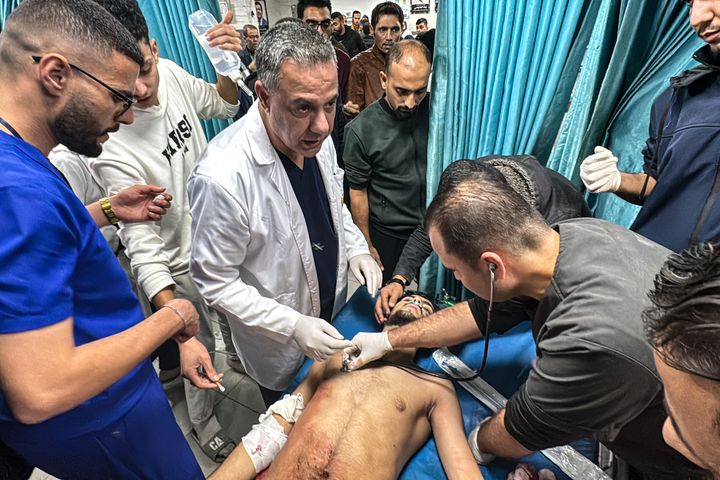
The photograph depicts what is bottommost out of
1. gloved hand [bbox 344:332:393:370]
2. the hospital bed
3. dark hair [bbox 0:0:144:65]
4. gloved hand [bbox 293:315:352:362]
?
the hospital bed

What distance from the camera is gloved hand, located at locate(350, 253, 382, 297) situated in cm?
184

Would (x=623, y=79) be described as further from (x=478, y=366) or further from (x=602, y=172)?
(x=478, y=366)

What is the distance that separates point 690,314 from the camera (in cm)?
51

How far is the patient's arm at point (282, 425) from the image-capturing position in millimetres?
1214

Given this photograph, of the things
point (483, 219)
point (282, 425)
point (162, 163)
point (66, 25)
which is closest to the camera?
point (66, 25)

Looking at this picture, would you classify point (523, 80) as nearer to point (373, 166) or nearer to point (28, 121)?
point (373, 166)

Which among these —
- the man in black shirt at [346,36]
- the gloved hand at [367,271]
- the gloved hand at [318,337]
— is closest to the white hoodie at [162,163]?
the gloved hand at [318,337]

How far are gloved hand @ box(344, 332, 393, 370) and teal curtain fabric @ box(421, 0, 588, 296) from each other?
1.03 metres

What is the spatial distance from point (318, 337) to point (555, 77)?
1552 mm

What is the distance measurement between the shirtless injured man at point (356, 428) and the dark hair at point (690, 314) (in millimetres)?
888

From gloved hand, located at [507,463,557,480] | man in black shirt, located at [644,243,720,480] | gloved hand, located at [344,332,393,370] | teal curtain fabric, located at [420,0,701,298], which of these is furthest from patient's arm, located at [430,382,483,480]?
teal curtain fabric, located at [420,0,701,298]

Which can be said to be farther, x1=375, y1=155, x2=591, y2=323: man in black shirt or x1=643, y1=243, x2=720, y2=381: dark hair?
x1=375, y1=155, x2=591, y2=323: man in black shirt

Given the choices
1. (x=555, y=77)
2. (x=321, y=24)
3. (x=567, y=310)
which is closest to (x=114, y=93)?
(x=567, y=310)

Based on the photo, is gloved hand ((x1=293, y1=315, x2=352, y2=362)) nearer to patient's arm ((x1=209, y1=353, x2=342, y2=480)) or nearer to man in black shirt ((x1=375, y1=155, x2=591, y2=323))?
patient's arm ((x1=209, y1=353, x2=342, y2=480))
